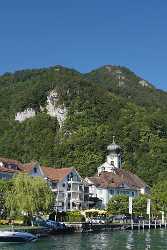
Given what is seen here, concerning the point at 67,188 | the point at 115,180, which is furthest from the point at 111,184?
the point at 67,188

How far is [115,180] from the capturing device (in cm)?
14638

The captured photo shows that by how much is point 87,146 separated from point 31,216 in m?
104

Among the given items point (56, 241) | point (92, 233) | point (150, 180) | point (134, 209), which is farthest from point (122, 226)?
point (150, 180)

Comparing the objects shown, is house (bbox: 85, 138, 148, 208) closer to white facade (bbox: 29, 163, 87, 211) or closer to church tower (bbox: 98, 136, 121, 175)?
church tower (bbox: 98, 136, 121, 175)

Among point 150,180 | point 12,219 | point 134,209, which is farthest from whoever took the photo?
point 150,180

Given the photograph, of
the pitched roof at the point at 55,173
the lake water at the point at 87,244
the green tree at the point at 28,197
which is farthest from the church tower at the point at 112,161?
the lake water at the point at 87,244

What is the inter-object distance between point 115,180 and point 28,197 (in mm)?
63695

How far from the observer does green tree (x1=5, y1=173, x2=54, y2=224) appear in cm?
8469

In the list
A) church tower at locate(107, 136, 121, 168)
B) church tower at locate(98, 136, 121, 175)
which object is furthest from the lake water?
church tower at locate(107, 136, 121, 168)

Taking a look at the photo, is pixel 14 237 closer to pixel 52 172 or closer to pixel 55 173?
pixel 52 172

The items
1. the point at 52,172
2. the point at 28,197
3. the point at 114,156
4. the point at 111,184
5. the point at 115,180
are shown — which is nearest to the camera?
the point at 28,197

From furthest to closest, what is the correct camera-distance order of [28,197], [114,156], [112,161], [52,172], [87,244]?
[114,156] → [112,161] → [52,172] → [28,197] → [87,244]

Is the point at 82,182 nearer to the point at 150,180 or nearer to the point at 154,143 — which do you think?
the point at 150,180

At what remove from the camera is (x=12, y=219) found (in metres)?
85.9
